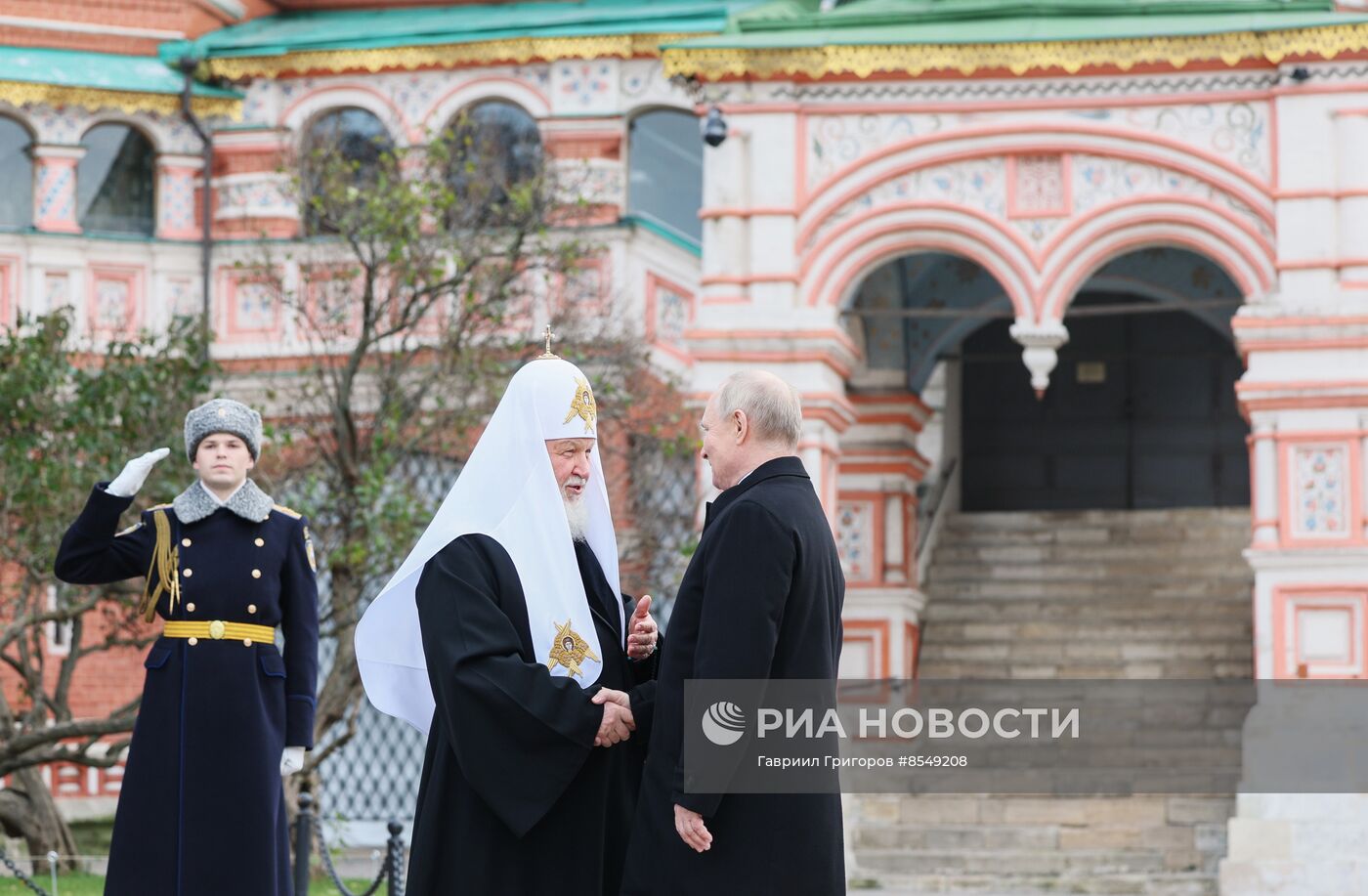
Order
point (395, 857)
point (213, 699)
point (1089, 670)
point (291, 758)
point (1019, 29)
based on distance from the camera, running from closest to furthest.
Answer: point (213, 699) < point (291, 758) < point (395, 857) < point (1019, 29) < point (1089, 670)

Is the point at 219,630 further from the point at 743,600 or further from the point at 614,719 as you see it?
the point at 743,600

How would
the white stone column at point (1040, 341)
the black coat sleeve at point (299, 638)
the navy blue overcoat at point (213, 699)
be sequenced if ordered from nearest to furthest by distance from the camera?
the navy blue overcoat at point (213, 699), the black coat sleeve at point (299, 638), the white stone column at point (1040, 341)

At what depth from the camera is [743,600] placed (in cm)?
541

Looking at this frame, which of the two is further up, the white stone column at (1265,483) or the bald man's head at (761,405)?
the white stone column at (1265,483)

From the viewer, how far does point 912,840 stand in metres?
14.4

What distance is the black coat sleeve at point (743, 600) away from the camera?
212 inches

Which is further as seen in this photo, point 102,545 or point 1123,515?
point 1123,515

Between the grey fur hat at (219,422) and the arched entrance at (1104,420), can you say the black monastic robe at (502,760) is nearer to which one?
the grey fur hat at (219,422)

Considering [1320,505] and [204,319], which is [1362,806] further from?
[204,319]

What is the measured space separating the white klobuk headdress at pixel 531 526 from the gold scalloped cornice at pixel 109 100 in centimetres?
1195

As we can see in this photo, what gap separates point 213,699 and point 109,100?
1055 centimetres

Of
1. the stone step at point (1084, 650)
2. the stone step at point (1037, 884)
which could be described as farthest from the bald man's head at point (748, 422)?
the stone step at point (1084, 650)

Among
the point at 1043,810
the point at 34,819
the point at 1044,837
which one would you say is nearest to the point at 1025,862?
the point at 1044,837

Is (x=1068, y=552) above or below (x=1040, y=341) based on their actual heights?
below
